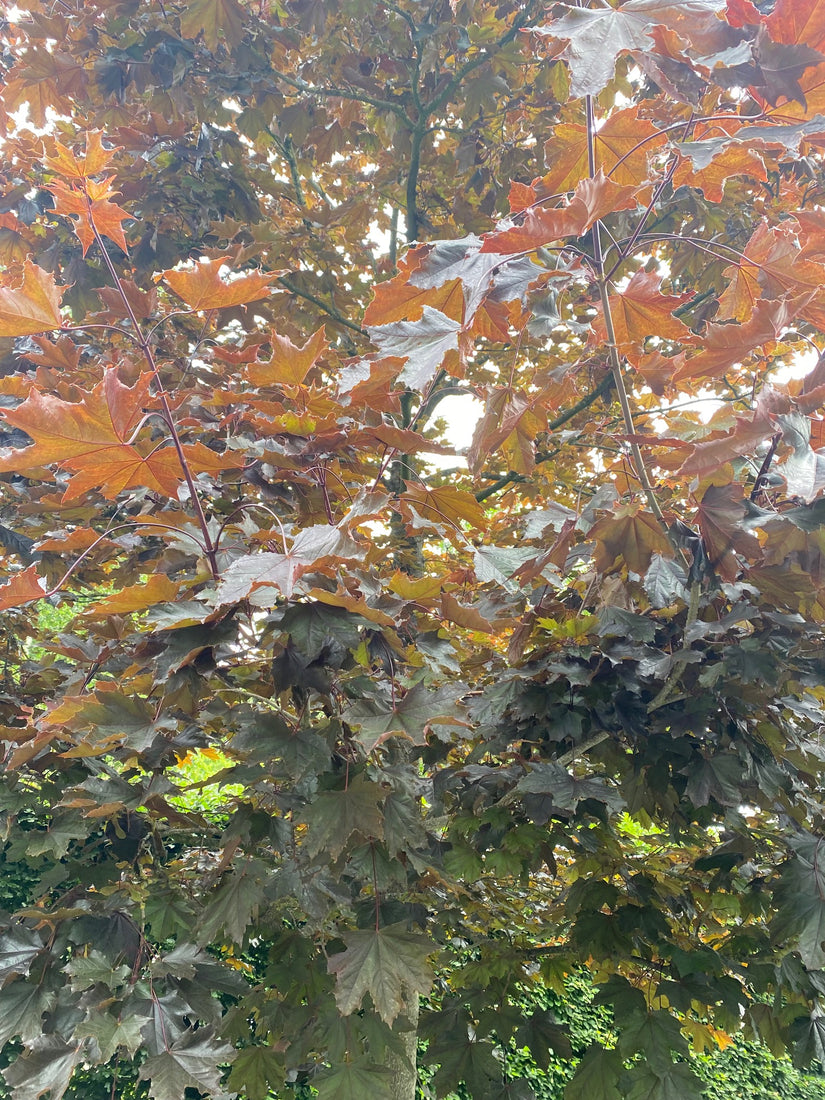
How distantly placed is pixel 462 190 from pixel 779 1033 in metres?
3.46

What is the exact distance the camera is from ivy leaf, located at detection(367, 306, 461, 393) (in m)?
1.04

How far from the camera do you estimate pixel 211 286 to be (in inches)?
54.0

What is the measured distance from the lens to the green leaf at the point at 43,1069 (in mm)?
1271

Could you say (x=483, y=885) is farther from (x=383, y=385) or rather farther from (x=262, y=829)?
(x=383, y=385)

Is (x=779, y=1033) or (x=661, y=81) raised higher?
(x=661, y=81)

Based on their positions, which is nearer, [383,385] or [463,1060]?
[383,385]

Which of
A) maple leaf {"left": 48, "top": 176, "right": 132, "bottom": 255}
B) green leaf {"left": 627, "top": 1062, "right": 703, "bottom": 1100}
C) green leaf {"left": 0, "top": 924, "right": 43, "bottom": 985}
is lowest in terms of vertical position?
green leaf {"left": 627, "top": 1062, "right": 703, "bottom": 1100}

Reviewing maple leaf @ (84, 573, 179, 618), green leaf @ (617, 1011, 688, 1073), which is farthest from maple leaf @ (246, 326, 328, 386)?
green leaf @ (617, 1011, 688, 1073)

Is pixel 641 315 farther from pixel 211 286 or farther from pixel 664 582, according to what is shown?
pixel 211 286

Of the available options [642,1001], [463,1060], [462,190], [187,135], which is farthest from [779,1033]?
[187,135]

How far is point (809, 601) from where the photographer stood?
1.29 m

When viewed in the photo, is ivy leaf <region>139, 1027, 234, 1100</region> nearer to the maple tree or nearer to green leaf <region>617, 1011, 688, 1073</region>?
the maple tree

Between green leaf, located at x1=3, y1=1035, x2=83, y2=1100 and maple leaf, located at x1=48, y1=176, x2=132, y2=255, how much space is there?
5.19 feet

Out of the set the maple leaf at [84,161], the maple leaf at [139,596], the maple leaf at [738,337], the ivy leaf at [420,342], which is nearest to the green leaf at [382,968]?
the maple leaf at [139,596]
